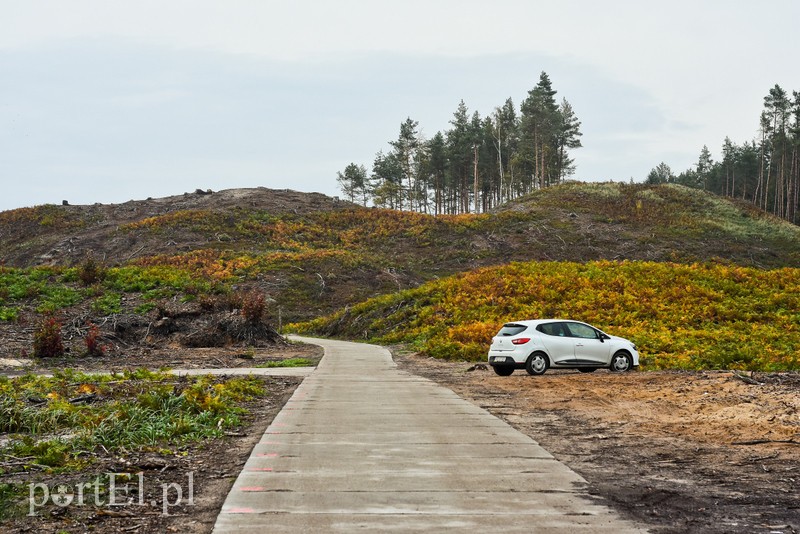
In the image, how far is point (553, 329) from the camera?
17688 mm

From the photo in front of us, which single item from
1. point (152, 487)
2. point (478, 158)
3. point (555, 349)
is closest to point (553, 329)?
point (555, 349)

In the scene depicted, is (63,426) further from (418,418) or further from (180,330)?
(180,330)

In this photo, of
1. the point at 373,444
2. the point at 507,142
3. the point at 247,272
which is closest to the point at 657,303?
the point at 373,444

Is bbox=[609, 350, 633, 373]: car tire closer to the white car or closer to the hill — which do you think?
the white car

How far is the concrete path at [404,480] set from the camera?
5062mm

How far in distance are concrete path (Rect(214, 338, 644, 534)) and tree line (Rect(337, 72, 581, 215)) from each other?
239 ft

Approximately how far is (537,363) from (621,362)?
2659 mm

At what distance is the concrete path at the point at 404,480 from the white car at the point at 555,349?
6532 mm

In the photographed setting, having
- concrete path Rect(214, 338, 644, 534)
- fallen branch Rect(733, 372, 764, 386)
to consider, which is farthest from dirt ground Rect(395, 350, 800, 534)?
concrete path Rect(214, 338, 644, 534)

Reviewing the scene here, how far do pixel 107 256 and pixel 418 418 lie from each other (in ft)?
182

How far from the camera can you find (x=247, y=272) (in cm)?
5328

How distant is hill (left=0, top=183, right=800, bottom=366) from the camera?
53.6m
